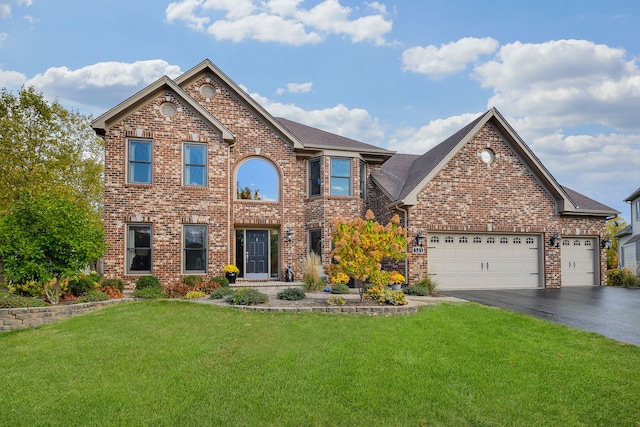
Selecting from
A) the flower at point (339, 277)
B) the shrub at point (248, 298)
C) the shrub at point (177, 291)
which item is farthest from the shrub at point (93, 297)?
the flower at point (339, 277)

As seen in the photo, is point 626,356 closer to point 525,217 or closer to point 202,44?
point 525,217

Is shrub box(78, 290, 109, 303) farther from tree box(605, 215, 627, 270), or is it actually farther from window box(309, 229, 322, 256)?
tree box(605, 215, 627, 270)

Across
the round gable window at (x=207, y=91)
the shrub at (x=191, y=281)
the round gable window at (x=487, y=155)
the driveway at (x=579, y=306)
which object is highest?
the round gable window at (x=207, y=91)

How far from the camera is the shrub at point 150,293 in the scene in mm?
13047

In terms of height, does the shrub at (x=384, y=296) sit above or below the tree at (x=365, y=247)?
below

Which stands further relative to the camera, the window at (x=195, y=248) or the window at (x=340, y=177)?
the window at (x=340, y=177)

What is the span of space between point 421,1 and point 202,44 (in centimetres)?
879

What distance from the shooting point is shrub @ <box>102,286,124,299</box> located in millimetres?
13031

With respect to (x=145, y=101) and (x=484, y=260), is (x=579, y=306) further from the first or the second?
(x=145, y=101)

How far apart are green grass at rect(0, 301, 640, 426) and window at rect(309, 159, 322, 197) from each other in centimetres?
914

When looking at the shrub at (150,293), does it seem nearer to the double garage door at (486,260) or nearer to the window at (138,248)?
the window at (138,248)

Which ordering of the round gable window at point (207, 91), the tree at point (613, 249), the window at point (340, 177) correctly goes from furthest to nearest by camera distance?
the tree at point (613, 249) → the window at point (340, 177) → the round gable window at point (207, 91)

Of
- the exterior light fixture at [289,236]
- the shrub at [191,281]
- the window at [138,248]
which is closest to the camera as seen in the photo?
the shrub at [191,281]

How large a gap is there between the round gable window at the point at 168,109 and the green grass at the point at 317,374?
29.2 feet
